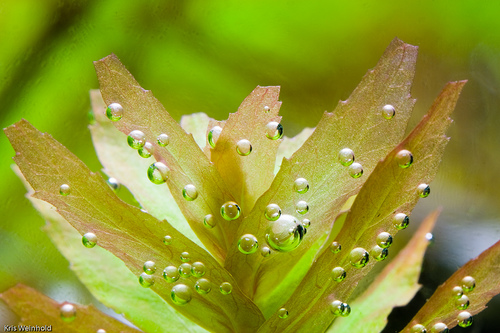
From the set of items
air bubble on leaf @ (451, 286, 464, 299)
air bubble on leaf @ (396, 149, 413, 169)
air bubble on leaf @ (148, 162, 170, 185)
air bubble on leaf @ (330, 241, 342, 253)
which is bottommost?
air bubble on leaf @ (148, 162, 170, 185)

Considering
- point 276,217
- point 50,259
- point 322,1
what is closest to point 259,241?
point 276,217

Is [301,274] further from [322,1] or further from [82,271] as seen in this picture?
[322,1]

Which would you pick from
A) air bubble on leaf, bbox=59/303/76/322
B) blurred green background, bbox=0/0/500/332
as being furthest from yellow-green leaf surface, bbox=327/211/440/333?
air bubble on leaf, bbox=59/303/76/322

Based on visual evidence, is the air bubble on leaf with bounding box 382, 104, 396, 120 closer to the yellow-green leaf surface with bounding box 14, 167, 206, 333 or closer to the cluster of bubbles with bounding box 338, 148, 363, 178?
the cluster of bubbles with bounding box 338, 148, 363, 178

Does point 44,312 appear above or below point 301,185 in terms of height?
below

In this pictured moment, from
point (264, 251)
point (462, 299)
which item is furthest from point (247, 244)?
point (462, 299)

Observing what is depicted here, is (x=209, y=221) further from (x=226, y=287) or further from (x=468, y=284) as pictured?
(x=468, y=284)

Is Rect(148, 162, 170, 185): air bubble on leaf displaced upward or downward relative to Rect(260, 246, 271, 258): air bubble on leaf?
upward
